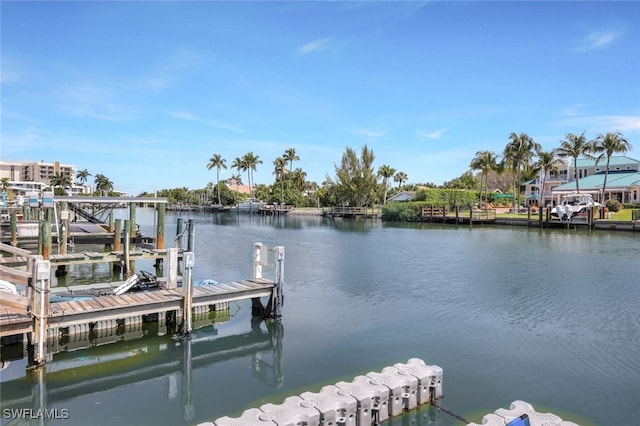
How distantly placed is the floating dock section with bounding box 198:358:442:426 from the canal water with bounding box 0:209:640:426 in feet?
1.44

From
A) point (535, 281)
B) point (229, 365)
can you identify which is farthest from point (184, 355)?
point (535, 281)

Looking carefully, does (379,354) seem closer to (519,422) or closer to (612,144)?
(519,422)

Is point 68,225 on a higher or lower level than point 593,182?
lower

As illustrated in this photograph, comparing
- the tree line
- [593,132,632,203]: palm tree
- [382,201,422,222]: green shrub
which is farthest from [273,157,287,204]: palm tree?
[593,132,632,203]: palm tree

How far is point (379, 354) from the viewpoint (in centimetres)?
1238

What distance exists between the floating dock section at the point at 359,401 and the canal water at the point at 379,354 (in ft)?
1.44

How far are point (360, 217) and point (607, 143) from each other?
42.3m

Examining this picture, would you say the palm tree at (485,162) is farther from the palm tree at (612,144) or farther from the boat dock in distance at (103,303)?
the boat dock in distance at (103,303)

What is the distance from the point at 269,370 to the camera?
11492 mm

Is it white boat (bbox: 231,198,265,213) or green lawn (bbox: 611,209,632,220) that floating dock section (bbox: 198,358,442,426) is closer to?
green lawn (bbox: 611,209,632,220)

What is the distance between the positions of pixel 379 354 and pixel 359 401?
490 centimetres

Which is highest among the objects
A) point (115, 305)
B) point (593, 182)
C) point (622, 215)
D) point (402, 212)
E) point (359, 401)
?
point (593, 182)

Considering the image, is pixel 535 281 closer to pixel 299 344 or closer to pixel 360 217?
pixel 299 344

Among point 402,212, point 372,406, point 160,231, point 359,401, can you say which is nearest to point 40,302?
point 359,401
